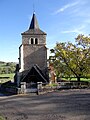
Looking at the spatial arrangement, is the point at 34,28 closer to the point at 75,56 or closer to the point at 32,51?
the point at 32,51

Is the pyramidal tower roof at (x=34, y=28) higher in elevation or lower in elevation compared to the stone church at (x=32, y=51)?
higher

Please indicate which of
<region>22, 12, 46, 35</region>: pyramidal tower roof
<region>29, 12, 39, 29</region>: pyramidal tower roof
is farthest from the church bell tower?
<region>29, 12, 39, 29</region>: pyramidal tower roof

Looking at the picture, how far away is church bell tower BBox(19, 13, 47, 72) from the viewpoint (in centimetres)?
4506

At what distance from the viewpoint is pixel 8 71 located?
104 m

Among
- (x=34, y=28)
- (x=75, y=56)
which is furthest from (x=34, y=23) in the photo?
(x=75, y=56)

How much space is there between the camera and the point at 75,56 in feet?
137

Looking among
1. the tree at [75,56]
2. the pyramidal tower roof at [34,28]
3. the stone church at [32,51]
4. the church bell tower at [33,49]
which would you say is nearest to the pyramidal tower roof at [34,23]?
the pyramidal tower roof at [34,28]

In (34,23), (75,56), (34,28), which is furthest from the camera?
(34,23)

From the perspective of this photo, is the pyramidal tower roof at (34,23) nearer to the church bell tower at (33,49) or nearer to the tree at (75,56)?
the church bell tower at (33,49)

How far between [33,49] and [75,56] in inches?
347

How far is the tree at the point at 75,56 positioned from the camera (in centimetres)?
4159

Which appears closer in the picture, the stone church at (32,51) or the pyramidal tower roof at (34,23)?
the stone church at (32,51)

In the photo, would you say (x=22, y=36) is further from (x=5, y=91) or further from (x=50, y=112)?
(x=50, y=112)

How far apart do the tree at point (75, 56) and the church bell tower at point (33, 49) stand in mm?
2466
